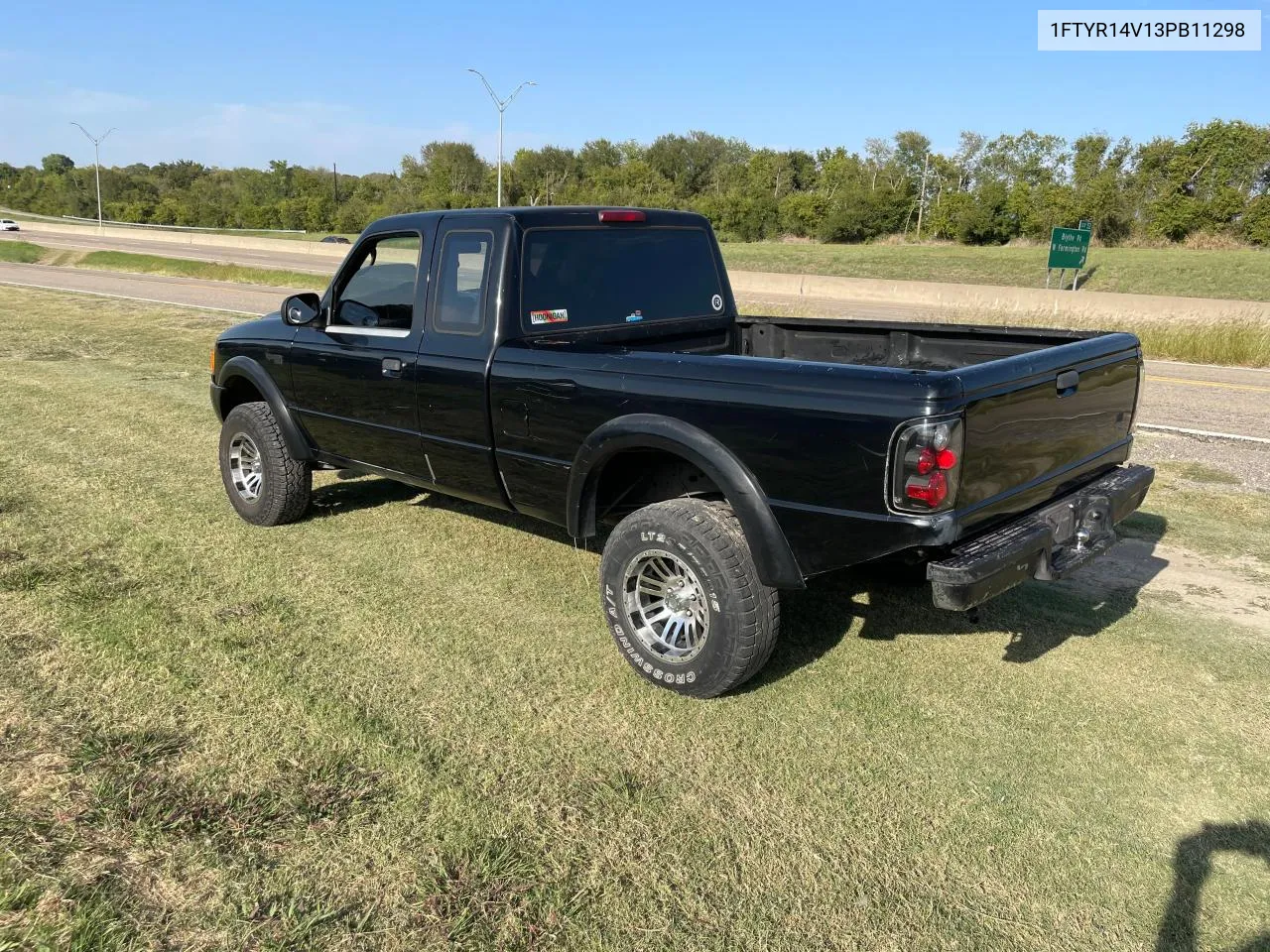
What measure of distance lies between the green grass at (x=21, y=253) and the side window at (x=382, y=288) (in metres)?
35.0

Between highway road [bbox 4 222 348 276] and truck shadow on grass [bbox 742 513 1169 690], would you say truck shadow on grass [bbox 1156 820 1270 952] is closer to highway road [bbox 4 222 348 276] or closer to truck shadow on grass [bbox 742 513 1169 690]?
truck shadow on grass [bbox 742 513 1169 690]

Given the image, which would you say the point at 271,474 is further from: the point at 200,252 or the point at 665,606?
the point at 200,252

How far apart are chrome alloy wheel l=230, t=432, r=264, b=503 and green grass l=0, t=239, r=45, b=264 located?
3410 centimetres

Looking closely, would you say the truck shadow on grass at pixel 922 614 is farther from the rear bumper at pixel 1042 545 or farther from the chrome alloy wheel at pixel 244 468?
the chrome alloy wheel at pixel 244 468

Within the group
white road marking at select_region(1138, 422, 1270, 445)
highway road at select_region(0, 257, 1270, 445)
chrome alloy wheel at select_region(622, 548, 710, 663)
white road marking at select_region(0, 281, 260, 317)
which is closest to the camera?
chrome alloy wheel at select_region(622, 548, 710, 663)

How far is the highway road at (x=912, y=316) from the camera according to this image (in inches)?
385

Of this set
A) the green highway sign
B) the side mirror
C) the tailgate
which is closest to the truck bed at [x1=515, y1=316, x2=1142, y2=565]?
the tailgate

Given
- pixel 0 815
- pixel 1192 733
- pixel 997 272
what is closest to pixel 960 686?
pixel 1192 733

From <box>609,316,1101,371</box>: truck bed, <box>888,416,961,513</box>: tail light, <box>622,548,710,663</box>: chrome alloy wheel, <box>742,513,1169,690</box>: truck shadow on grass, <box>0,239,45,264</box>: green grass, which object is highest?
<box>0,239,45,264</box>: green grass

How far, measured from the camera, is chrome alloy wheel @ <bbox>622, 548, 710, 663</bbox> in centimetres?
377

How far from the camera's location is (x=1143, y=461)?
7.73 meters

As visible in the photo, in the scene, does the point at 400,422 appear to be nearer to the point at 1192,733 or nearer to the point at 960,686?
the point at 960,686

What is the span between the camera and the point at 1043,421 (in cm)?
355

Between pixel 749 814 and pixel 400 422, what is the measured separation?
278 cm
